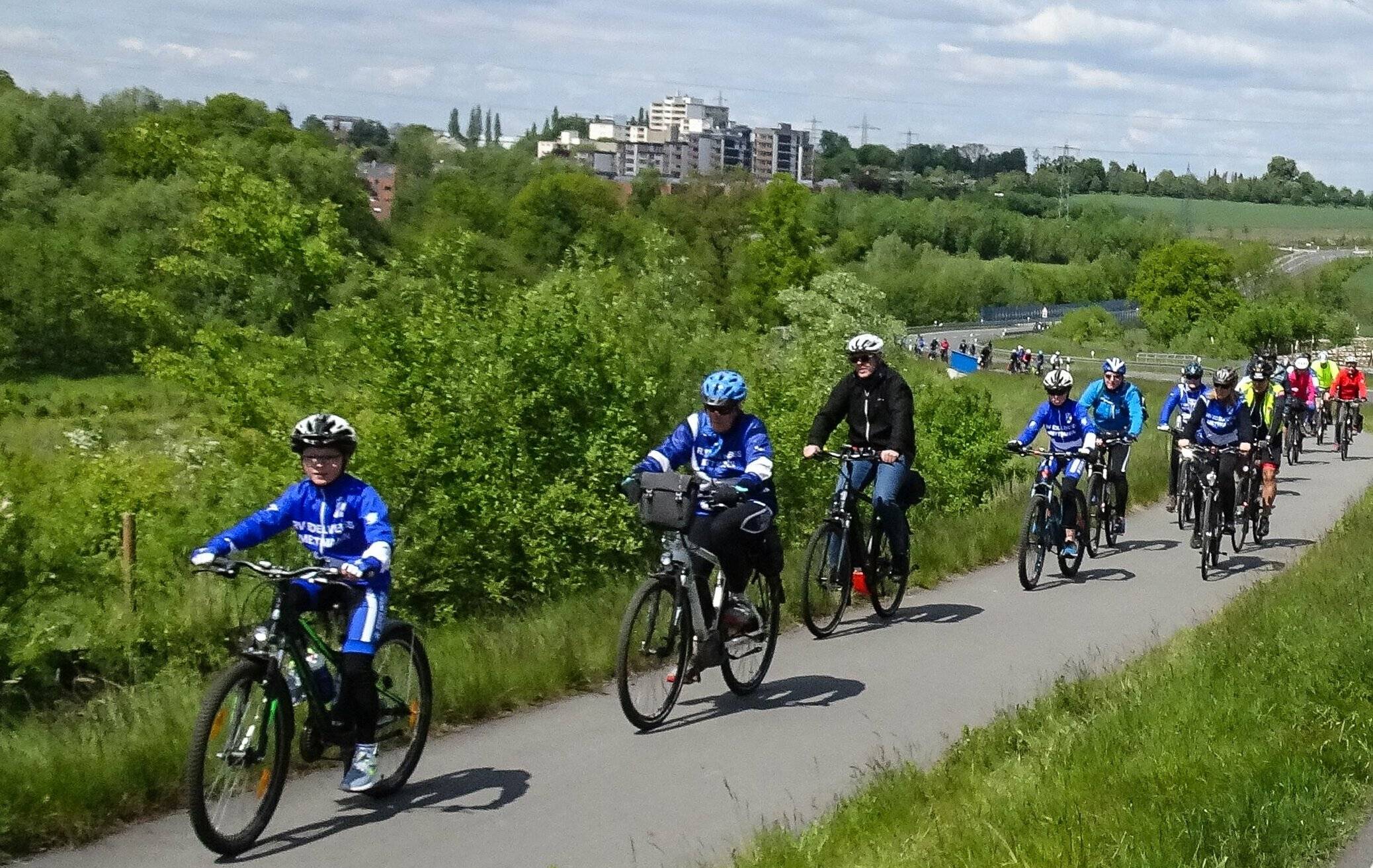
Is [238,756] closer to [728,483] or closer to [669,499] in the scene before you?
[669,499]

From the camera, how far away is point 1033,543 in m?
15.0

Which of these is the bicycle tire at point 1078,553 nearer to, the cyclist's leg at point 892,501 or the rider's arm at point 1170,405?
the cyclist's leg at point 892,501

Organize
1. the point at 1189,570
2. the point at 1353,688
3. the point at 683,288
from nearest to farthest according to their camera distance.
A: the point at 1353,688 < the point at 1189,570 < the point at 683,288

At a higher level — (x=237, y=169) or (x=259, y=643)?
(x=237, y=169)

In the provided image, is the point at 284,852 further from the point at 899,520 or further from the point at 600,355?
the point at 600,355

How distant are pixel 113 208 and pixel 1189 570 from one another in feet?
223

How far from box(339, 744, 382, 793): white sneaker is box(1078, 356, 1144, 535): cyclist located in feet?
38.4

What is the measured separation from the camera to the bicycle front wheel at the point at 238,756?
20.5ft

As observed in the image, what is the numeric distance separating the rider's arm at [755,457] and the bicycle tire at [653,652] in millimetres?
753

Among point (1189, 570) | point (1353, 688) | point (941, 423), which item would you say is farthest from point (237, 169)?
point (1353, 688)

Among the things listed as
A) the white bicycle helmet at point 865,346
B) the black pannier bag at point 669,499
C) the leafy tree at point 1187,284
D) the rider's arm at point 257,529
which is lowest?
the leafy tree at point 1187,284

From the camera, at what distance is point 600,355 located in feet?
64.3

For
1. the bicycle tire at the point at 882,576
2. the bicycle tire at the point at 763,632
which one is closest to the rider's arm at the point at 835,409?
the bicycle tire at the point at 882,576

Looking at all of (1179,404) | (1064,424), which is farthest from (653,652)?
(1179,404)
